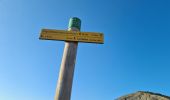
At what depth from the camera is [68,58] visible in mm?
3084

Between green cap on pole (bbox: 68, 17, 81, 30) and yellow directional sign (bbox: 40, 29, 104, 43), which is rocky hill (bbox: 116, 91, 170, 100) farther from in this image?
green cap on pole (bbox: 68, 17, 81, 30)

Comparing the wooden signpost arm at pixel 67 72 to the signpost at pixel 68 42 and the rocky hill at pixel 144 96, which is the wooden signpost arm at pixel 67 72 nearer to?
the signpost at pixel 68 42

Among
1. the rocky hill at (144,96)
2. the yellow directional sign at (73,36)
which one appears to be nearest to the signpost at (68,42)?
the yellow directional sign at (73,36)

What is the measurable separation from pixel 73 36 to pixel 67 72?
581mm

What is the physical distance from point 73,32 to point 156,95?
741cm

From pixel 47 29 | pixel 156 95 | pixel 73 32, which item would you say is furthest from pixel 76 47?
pixel 156 95

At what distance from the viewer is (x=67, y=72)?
2.99 metres

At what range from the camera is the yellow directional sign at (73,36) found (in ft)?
10.5

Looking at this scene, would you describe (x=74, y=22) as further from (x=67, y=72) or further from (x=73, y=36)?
(x=67, y=72)

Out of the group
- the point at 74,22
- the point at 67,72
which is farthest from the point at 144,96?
the point at 67,72

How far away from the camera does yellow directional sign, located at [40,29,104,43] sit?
126 inches

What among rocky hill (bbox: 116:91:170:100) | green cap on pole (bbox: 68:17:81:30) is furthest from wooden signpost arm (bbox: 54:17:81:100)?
rocky hill (bbox: 116:91:170:100)

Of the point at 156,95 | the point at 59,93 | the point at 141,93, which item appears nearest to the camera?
the point at 59,93

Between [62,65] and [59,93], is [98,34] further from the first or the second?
[59,93]
